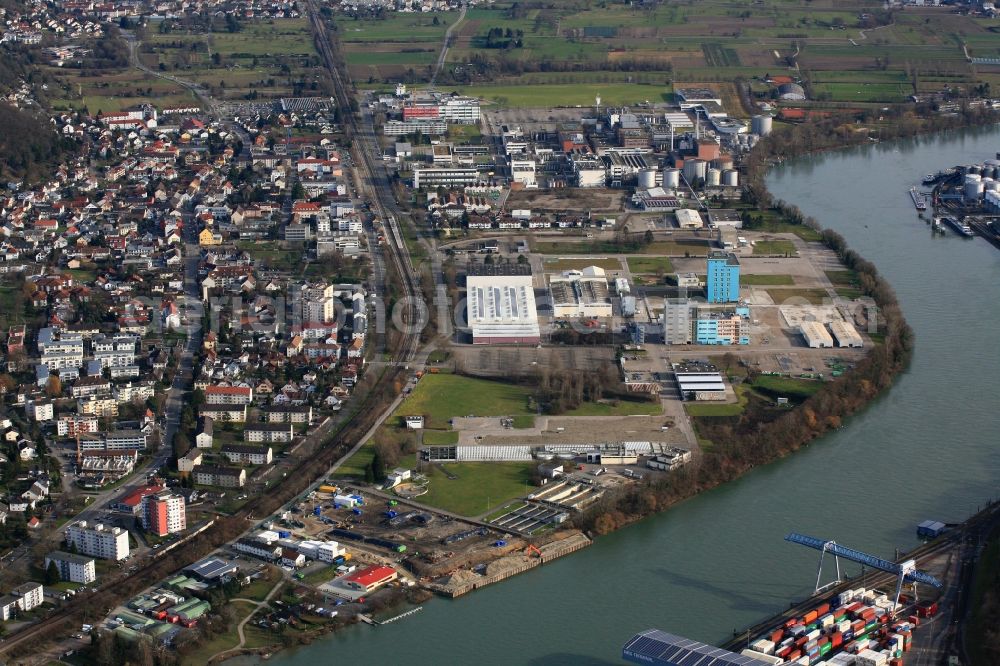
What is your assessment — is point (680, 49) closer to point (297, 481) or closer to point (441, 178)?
point (441, 178)

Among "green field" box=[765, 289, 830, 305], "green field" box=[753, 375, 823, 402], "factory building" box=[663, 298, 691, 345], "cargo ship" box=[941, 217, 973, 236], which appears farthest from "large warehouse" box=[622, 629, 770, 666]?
"cargo ship" box=[941, 217, 973, 236]

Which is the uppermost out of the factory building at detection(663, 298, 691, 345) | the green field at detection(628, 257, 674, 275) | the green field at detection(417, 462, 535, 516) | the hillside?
the hillside

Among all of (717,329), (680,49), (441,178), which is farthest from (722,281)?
(680,49)

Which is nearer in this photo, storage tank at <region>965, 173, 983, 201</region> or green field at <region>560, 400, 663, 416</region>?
green field at <region>560, 400, 663, 416</region>

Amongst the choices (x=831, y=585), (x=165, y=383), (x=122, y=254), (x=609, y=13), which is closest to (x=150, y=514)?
(x=165, y=383)

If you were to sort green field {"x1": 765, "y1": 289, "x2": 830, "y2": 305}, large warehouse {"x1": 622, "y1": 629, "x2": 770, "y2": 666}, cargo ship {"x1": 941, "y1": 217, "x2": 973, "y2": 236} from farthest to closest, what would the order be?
cargo ship {"x1": 941, "y1": 217, "x2": 973, "y2": 236}, green field {"x1": 765, "y1": 289, "x2": 830, "y2": 305}, large warehouse {"x1": 622, "y1": 629, "x2": 770, "y2": 666}

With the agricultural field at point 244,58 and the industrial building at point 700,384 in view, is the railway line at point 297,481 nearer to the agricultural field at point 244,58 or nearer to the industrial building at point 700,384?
the industrial building at point 700,384

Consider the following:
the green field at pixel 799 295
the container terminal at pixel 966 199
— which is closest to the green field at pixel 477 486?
the green field at pixel 799 295

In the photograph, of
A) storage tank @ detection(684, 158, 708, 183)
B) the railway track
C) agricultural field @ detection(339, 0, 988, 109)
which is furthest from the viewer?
agricultural field @ detection(339, 0, 988, 109)

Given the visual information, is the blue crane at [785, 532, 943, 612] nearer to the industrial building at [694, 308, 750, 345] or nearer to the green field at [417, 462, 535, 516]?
the green field at [417, 462, 535, 516]
